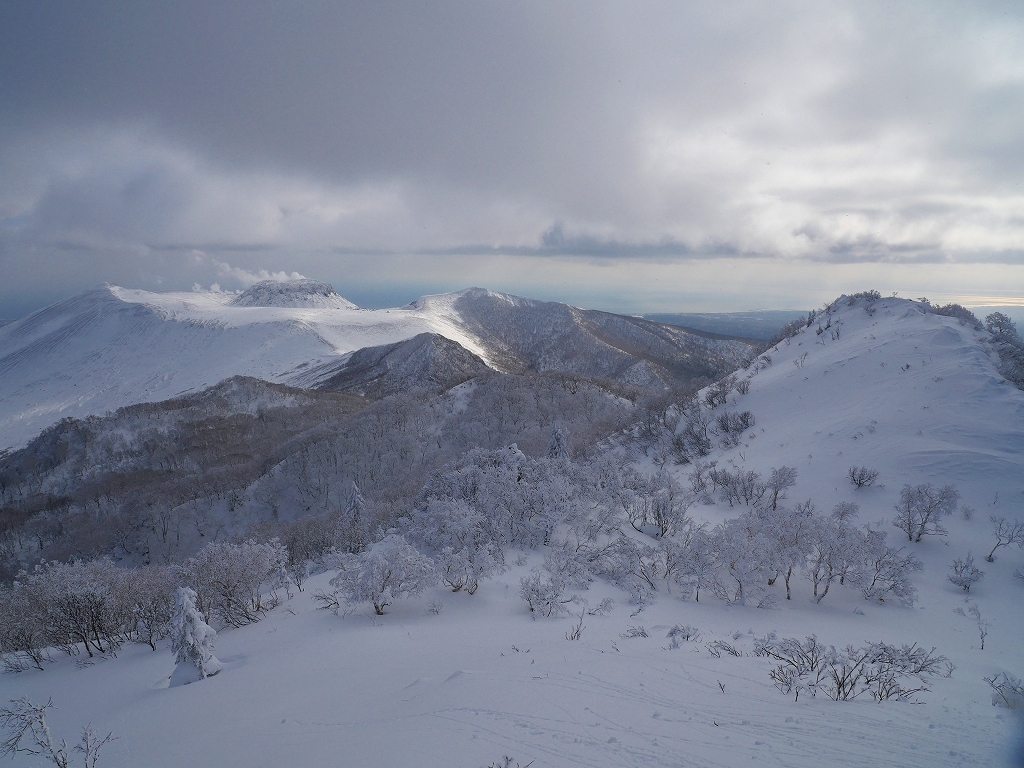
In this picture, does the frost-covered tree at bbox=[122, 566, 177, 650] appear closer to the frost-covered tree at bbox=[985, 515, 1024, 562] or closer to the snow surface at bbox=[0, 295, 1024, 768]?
the snow surface at bbox=[0, 295, 1024, 768]

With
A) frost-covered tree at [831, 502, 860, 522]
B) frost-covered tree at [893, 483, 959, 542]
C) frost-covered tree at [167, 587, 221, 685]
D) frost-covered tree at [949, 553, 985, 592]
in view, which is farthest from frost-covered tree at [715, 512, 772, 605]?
frost-covered tree at [167, 587, 221, 685]

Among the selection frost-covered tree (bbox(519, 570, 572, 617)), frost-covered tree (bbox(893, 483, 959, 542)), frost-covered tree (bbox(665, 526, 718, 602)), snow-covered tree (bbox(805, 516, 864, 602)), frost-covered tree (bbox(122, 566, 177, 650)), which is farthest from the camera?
frost-covered tree (bbox(893, 483, 959, 542))

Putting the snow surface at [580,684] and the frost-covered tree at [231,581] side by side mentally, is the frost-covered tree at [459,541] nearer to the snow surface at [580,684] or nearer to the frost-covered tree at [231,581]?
the snow surface at [580,684]

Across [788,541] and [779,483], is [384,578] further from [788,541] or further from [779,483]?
[779,483]

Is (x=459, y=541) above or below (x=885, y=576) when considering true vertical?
below

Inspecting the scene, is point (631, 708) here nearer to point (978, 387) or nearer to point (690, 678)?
point (690, 678)

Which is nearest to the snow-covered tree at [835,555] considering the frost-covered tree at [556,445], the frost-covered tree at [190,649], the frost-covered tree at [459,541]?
the frost-covered tree at [459,541]

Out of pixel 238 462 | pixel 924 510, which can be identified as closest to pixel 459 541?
pixel 924 510

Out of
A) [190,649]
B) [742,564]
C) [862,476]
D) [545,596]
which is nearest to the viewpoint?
[190,649]
